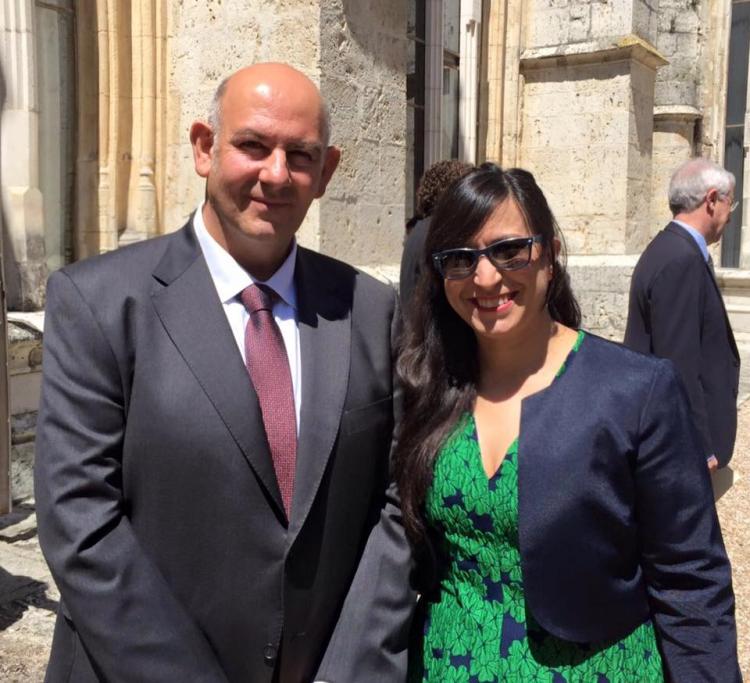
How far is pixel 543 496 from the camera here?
4.53 feet

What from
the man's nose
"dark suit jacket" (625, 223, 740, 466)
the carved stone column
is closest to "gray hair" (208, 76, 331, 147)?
the man's nose

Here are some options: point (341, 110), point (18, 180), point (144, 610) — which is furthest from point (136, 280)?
point (18, 180)

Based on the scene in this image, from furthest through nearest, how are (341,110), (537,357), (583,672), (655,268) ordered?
1. (341,110)
2. (655,268)
3. (537,357)
4. (583,672)

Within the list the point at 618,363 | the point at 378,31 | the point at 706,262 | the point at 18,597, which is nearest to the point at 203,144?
the point at 618,363

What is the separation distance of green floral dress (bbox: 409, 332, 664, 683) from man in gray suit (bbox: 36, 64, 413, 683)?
0.10 meters

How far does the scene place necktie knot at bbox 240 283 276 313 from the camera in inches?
57.4

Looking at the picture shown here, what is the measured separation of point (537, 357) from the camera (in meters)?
1.54

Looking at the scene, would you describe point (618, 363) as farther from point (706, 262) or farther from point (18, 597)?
point (18, 597)

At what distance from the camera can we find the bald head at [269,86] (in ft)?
4.51

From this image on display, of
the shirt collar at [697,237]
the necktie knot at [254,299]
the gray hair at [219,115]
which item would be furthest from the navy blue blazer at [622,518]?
the shirt collar at [697,237]

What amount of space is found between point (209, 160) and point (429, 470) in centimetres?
68

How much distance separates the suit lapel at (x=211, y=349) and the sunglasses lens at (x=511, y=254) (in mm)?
489

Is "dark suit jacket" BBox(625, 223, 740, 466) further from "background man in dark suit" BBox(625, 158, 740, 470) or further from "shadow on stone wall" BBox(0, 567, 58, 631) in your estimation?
"shadow on stone wall" BBox(0, 567, 58, 631)

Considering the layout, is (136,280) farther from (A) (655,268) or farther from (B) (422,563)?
(A) (655,268)
